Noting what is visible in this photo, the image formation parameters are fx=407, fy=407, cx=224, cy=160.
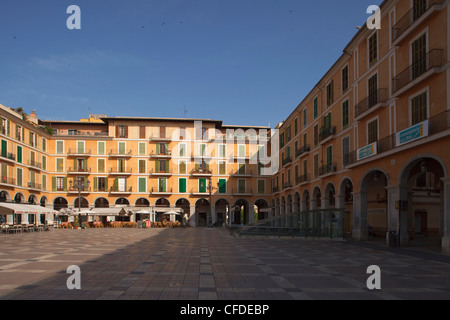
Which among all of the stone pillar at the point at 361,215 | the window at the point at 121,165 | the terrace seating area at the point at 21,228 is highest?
the window at the point at 121,165

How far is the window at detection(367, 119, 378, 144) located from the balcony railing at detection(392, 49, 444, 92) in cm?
308

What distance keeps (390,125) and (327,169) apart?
9990 mm

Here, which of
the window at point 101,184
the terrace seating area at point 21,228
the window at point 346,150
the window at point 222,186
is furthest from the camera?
the window at point 222,186

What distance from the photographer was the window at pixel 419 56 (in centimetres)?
1922

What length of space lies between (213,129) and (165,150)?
7.94 m

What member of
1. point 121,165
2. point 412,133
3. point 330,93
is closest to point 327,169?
point 330,93

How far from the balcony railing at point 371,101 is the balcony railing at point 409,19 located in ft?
9.92

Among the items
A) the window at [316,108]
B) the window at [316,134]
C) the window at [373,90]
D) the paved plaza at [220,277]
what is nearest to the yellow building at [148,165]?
the window at [316,134]

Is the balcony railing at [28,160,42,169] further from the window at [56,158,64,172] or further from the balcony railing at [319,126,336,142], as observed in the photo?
the balcony railing at [319,126,336,142]

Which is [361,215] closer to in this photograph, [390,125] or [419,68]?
[390,125]

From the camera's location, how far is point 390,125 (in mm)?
22328

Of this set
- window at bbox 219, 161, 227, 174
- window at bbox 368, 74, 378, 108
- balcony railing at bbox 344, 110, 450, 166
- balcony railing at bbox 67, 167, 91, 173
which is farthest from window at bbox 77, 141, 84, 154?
window at bbox 368, 74, 378, 108

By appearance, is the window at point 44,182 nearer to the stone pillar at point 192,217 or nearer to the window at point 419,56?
the stone pillar at point 192,217
